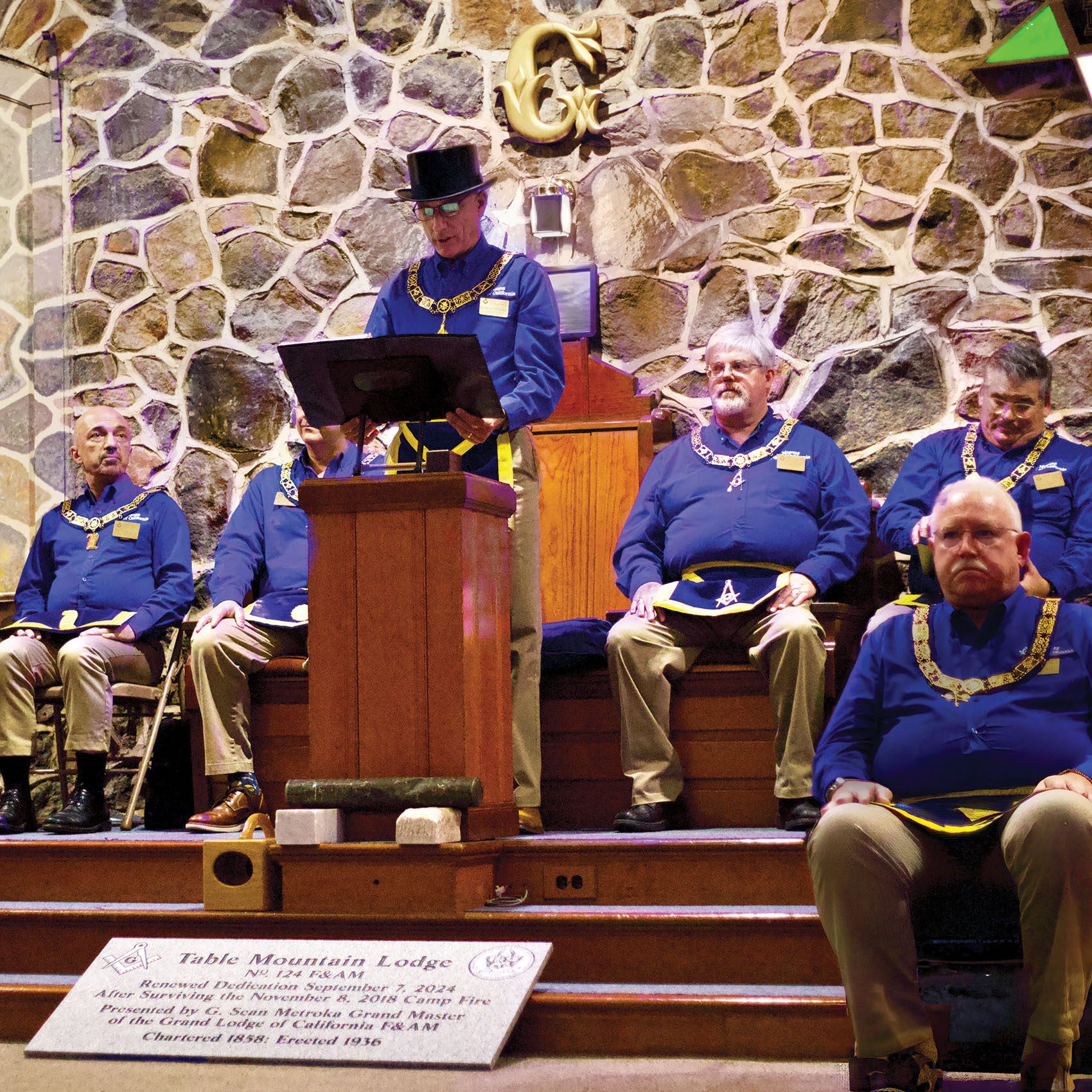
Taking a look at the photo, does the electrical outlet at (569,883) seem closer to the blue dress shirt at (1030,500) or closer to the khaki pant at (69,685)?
the blue dress shirt at (1030,500)

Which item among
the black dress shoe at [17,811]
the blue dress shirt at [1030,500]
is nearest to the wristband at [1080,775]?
the blue dress shirt at [1030,500]

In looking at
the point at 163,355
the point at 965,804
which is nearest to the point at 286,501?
the point at 163,355

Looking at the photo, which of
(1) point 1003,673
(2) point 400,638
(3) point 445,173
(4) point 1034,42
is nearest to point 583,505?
(3) point 445,173

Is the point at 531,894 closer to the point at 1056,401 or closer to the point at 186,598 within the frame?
the point at 186,598

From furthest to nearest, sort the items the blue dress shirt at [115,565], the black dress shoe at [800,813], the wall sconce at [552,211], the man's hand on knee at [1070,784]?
the wall sconce at [552,211] < the blue dress shirt at [115,565] < the black dress shoe at [800,813] < the man's hand on knee at [1070,784]

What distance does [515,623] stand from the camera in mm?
3670

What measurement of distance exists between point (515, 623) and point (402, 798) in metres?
0.71

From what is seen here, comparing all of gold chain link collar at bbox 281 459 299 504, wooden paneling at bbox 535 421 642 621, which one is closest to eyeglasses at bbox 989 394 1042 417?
wooden paneling at bbox 535 421 642 621

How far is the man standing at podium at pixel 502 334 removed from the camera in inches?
143

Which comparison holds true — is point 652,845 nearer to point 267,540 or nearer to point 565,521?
point 565,521

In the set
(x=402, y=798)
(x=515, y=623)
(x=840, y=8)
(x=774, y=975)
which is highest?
(x=840, y=8)

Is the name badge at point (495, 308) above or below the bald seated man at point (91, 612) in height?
above

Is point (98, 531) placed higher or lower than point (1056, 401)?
lower

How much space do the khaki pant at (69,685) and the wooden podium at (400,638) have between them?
129 centimetres
